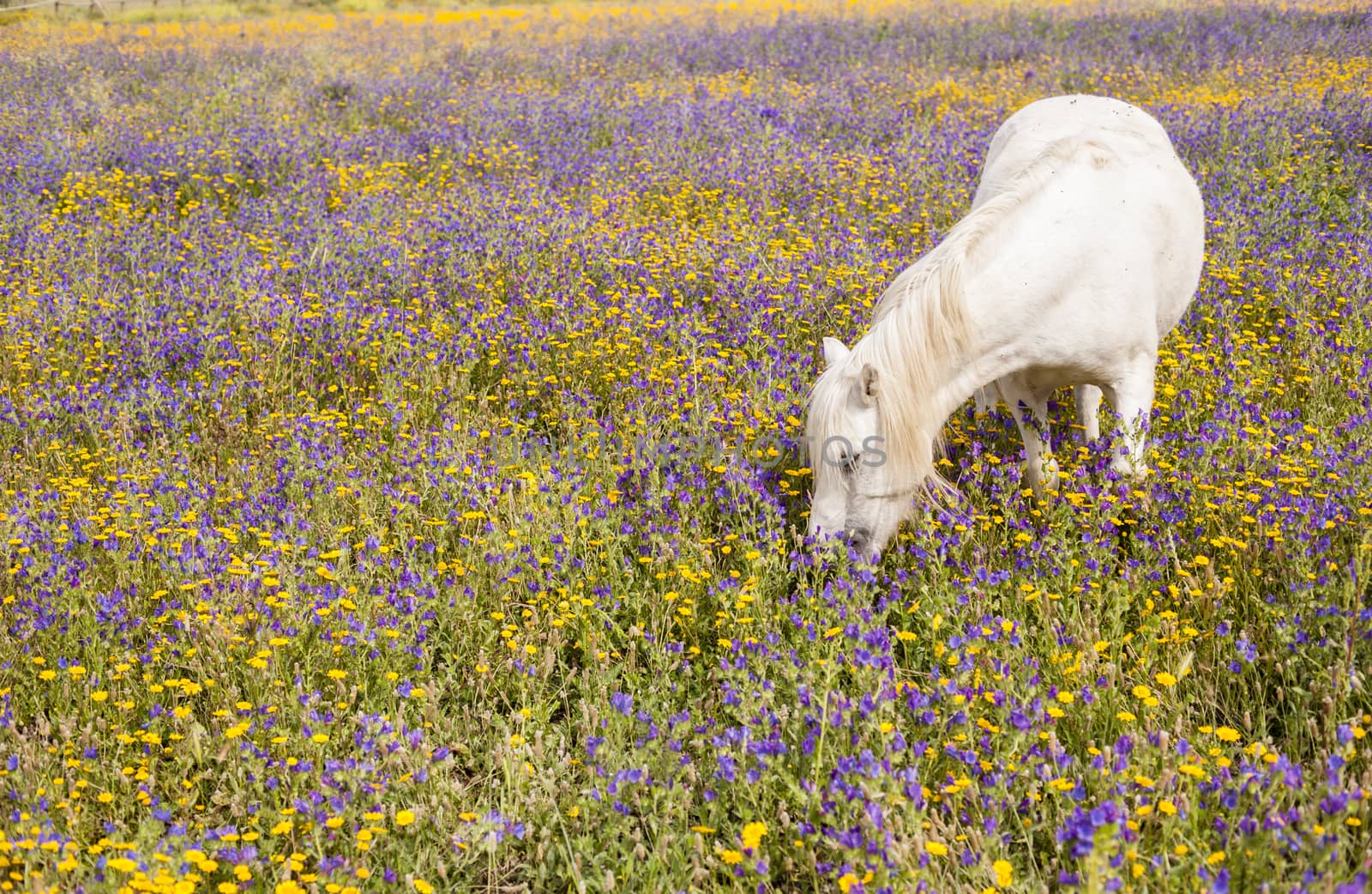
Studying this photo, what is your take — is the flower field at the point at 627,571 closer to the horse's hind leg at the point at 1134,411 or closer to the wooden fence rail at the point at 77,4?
the horse's hind leg at the point at 1134,411

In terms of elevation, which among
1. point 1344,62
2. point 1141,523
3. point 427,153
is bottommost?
point 1141,523

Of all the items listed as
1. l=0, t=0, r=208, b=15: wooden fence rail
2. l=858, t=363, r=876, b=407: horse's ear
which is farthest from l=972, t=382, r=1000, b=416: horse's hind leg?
l=0, t=0, r=208, b=15: wooden fence rail

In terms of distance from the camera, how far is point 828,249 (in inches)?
258

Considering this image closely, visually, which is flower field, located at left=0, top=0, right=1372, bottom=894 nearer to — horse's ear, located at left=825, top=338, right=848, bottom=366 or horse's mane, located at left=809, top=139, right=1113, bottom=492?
horse's mane, located at left=809, top=139, right=1113, bottom=492

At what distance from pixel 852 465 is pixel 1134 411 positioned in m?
1.25

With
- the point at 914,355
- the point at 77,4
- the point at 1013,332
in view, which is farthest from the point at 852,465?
the point at 77,4

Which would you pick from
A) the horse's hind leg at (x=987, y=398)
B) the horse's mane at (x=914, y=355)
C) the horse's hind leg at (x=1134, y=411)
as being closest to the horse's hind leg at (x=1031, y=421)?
the horse's hind leg at (x=1134, y=411)

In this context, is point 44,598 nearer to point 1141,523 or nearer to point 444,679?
point 444,679

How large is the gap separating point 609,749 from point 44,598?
1994 mm

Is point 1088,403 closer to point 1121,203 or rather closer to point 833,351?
point 1121,203

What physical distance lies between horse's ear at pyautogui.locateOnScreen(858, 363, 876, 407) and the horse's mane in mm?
43

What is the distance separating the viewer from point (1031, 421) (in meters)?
4.25

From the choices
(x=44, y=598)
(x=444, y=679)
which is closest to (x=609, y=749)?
(x=444, y=679)

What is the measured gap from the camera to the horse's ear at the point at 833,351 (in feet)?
11.7
